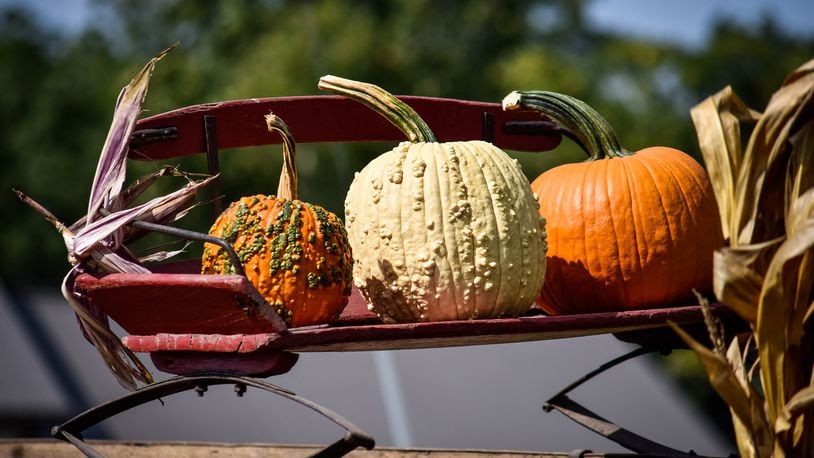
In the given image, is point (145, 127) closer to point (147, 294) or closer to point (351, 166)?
point (147, 294)

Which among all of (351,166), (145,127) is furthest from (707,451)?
(145,127)

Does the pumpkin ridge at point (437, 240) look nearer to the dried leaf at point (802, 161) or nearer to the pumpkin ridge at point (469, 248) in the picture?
the pumpkin ridge at point (469, 248)

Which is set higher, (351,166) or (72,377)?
(351,166)

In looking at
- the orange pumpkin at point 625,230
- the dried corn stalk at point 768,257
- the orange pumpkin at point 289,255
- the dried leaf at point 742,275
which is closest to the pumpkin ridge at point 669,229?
the orange pumpkin at point 625,230

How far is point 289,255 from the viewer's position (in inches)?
91.3

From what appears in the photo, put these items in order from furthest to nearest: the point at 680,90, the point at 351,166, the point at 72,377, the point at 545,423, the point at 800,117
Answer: the point at 680,90 < the point at 351,166 < the point at 545,423 < the point at 72,377 < the point at 800,117

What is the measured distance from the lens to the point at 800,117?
1.98 metres

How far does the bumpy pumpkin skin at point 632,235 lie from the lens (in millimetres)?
2520

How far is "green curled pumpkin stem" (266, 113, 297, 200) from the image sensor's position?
2500 millimetres

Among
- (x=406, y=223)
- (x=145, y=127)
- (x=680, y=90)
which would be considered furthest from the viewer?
(x=680, y=90)

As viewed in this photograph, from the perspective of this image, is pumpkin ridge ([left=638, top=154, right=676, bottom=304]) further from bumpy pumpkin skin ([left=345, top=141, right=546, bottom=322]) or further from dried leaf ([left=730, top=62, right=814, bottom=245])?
dried leaf ([left=730, top=62, right=814, bottom=245])

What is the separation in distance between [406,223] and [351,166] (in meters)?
13.6

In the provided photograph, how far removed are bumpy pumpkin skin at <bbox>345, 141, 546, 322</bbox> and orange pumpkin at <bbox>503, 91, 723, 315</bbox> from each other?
0.22m

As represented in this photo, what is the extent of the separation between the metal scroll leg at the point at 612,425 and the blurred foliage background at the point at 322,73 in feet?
32.0
